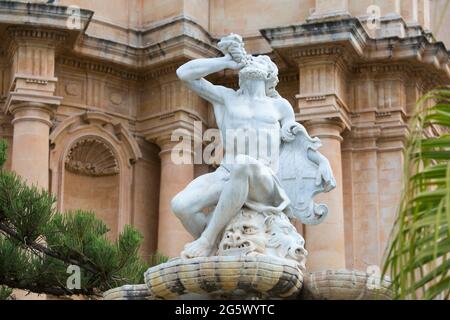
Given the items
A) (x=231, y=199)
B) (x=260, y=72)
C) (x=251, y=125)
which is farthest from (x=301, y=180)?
(x=260, y=72)

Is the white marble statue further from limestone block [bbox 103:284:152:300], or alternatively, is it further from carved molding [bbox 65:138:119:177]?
carved molding [bbox 65:138:119:177]

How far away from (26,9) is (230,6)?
588cm

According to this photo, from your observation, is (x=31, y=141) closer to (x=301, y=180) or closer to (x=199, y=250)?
(x=301, y=180)

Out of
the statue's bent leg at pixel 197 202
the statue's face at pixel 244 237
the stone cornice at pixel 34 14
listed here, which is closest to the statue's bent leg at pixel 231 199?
the statue's face at pixel 244 237

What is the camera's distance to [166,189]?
3056cm

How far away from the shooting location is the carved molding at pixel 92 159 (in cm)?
3055

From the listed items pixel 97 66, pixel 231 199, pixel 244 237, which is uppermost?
pixel 97 66

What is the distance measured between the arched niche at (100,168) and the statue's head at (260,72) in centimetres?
1446

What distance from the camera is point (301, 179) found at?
1557 centimetres

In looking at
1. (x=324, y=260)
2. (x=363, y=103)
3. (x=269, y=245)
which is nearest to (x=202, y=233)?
(x=269, y=245)

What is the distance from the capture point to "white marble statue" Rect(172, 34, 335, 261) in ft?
48.3

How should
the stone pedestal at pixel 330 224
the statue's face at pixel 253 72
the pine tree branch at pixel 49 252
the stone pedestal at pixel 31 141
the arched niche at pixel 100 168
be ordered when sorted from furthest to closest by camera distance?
1. the arched niche at pixel 100 168
2. the stone pedestal at pixel 330 224
3. the stone pedestal at pixel 31 141
4. the pine tree branch at pixel 49 252
5. the statue's face at pixel 253 72

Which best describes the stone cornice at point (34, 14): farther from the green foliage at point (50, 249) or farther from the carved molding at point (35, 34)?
the green foliage at point (50, 249)

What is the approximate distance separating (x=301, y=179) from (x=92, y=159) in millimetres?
15926
